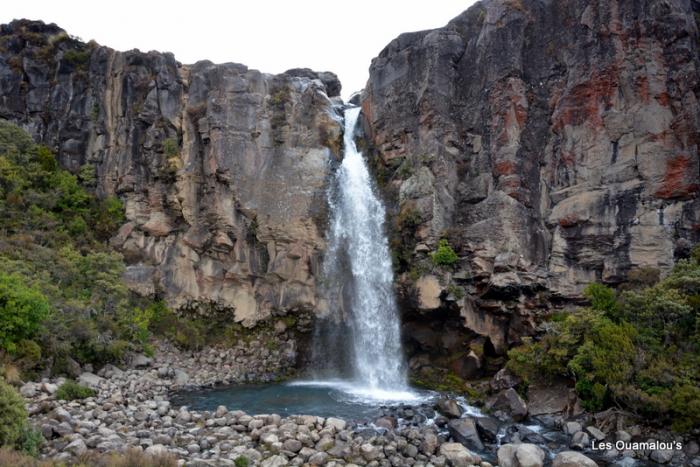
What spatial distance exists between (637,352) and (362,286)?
509 inches

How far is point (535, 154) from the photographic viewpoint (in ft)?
79.0

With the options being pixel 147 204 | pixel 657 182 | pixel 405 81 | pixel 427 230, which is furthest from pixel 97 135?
pixel 657 182

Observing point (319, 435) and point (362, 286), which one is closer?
point (319, 435)

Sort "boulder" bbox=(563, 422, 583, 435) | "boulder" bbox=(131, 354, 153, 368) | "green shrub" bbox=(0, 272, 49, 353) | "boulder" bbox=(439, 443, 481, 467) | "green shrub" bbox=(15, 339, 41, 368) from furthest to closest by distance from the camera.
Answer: "boulder" bbox=(131, 354, 153, 368) → "green shrub" bbox=(15, 339, 41, 368) → "green shrub" bbox=(0, 272, 49, 353) → "boulder" bbox=(563, 422, 583, 435) → "boulder" bbox=(439, 443, 481, 467)

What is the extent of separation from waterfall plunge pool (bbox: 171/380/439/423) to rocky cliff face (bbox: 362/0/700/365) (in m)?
4.47

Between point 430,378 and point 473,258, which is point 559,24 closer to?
point 473,258

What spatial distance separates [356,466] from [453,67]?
72.5 feet

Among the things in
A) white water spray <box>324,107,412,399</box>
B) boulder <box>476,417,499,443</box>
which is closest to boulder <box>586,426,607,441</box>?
boulder <box>476,417,499,443</box>

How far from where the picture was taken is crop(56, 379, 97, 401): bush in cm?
1576

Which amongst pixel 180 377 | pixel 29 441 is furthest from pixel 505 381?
pixel 29 441

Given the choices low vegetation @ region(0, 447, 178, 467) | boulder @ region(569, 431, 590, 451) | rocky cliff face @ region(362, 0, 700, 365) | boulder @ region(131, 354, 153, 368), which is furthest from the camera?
boulder @ region(131, 354, 153, 368)

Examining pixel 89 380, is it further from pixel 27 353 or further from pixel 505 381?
pixel 505 381

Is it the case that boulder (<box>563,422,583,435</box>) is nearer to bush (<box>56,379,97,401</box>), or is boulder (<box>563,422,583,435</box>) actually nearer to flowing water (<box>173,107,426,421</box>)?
flowing water (<box>173,107,426,421</box>)

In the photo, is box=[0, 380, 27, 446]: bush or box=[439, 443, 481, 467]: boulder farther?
box=[439, 443, 481, 467]: boulder
